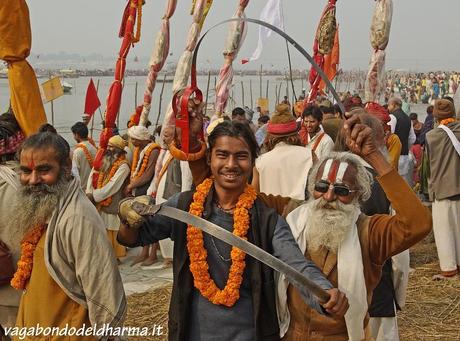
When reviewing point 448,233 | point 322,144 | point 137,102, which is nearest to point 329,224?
point 322,144

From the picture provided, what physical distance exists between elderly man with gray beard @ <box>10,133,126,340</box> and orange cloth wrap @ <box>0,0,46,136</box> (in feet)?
4.76

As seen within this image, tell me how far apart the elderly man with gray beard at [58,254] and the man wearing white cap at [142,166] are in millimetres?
4005

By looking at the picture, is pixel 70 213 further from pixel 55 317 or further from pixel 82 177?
pixel 82 177

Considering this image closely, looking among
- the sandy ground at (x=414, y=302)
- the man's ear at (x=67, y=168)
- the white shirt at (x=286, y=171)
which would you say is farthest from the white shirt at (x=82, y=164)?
the man's ear at (x=67, y=168)

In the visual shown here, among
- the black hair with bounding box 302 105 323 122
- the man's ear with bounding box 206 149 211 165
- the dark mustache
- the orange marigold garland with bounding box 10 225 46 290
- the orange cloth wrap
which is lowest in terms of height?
the orange marigold garland with bounding box 10 225 46 290

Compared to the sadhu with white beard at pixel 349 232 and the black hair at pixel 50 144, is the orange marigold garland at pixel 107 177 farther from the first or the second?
the sadhu with white beard at pixel 349 232

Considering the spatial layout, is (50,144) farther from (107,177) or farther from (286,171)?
(107,177)

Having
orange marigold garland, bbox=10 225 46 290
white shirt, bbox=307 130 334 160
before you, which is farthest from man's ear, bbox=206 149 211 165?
white shirt, bbox=307 130 334 160

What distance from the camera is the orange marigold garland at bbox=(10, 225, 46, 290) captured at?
2541 mm

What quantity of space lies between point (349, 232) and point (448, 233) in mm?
4008

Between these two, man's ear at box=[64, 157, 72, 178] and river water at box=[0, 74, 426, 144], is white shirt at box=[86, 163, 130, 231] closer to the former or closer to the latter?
man's ear at box=[64, 157, 72, 178]

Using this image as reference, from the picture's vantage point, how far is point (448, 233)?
6043 mm

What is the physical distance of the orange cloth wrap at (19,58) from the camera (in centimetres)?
396

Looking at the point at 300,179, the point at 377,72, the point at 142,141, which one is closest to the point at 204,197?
the point at 300,179
